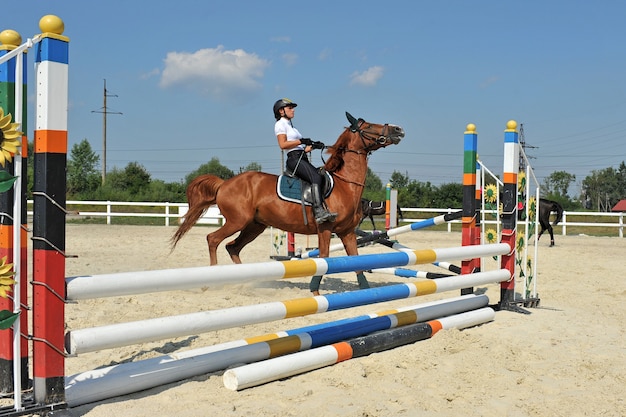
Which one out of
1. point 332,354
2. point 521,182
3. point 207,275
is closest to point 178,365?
point 207,275

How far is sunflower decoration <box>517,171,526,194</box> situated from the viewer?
254 inches

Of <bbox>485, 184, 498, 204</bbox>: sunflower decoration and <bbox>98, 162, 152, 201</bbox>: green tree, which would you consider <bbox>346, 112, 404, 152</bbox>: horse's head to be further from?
<bbox>98, 162, 152, 201</bbox>: green tree

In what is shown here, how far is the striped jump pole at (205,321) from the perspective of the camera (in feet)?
9.59

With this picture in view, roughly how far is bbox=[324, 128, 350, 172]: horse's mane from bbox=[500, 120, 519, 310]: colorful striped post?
207 centimetres

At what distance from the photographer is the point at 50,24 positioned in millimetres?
2727

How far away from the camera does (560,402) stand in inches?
131

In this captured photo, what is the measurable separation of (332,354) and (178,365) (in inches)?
40.5

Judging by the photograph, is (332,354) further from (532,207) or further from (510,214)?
(532,207)

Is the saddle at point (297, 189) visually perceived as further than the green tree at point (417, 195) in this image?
No

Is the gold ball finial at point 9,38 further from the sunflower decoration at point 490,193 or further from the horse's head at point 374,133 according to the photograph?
the sunflower decoration at point 490,193

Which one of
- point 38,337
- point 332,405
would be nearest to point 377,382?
point 332,405

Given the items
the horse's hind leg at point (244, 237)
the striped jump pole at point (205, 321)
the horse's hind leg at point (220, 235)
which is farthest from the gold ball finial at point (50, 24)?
the horse's hind leg at point (244, 237)

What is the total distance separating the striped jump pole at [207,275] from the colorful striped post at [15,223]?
0.26 metres

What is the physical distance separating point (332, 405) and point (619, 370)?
86.9 inches
